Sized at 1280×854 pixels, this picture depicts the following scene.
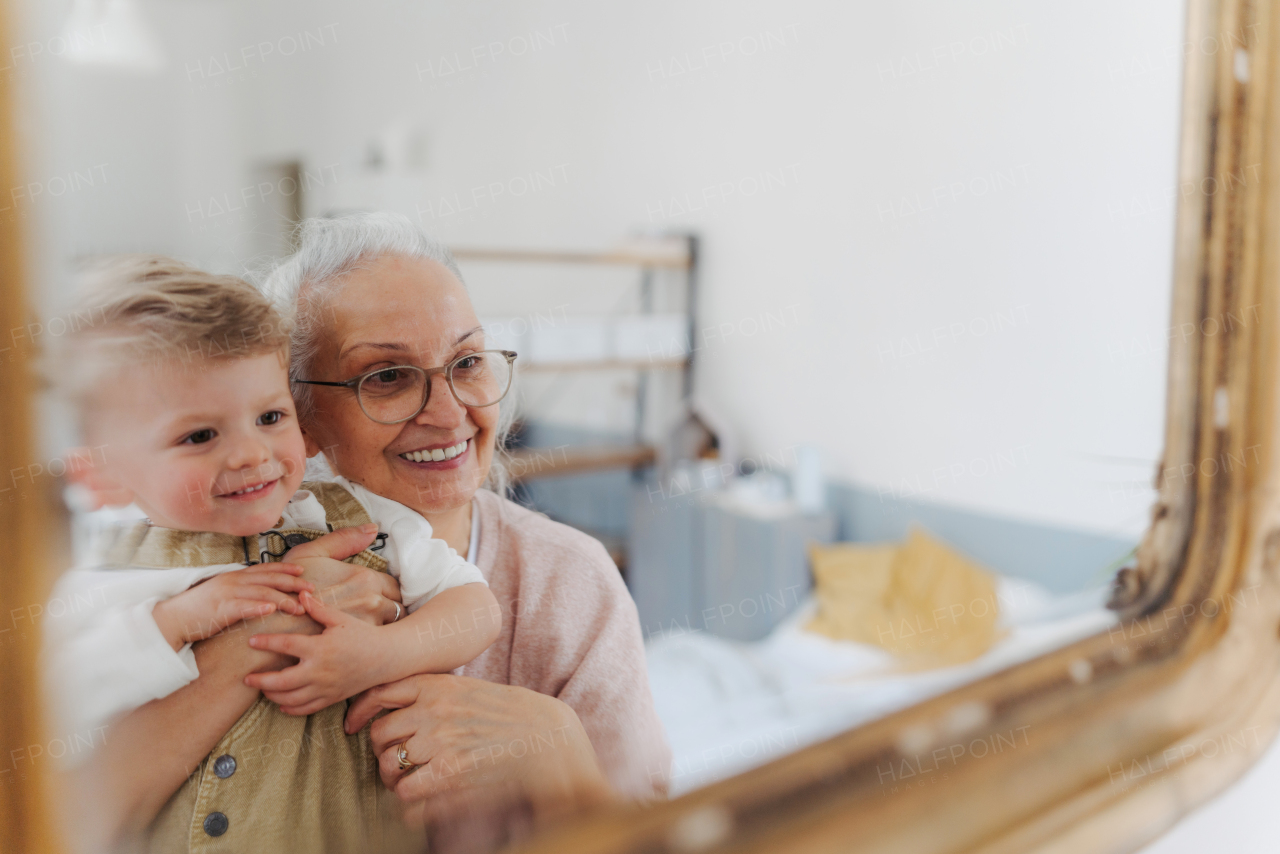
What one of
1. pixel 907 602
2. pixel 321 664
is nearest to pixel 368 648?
pixel 321 664

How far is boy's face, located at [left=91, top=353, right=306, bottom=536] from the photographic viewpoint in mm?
235

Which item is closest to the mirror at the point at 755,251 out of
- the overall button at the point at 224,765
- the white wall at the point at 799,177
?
the white wall at the point at 799,177

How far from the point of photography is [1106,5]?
742mm

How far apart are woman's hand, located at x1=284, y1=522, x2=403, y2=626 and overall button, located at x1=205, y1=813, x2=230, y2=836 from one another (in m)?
0.08

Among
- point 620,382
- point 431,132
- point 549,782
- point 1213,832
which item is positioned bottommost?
point 1213,832

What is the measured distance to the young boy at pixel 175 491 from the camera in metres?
0.23

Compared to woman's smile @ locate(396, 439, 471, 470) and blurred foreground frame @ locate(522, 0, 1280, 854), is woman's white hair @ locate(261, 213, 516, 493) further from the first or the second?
blurred foreground frame @ locate(522, 0, 1280, 854)

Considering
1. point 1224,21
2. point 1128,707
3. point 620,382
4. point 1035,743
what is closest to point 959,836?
point 1035,743

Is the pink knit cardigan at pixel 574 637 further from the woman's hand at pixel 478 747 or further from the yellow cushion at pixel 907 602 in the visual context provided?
the yellow cushion at pixel 907 602

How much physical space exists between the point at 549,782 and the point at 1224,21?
0.82 metres

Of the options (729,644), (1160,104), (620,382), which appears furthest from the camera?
(1160,104)

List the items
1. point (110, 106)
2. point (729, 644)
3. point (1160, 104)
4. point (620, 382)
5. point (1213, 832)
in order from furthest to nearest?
point (1160, 104) < point (1213, 832) < point (729, 644) < point (620, 382) < point (110, 106)

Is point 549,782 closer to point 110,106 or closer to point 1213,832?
point 110,106

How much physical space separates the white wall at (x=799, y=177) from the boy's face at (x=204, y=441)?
42mm
